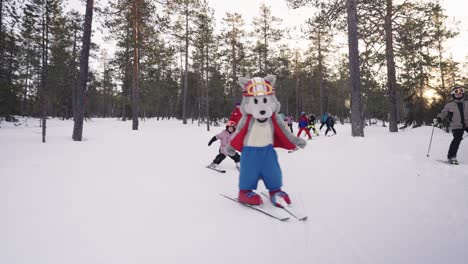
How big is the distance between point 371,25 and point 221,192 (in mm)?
11351

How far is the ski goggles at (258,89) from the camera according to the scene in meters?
3.42

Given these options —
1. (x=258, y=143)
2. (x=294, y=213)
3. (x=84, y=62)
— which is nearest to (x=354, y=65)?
(x=258, y=143)

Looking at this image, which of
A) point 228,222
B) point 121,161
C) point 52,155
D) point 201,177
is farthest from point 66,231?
point 52,155

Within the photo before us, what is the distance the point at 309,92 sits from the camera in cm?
4319

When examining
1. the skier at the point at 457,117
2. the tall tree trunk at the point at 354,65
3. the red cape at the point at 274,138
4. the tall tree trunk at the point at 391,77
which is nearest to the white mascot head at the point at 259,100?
the red cape at the point at 274,138

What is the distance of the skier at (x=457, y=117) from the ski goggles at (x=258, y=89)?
5.00 m

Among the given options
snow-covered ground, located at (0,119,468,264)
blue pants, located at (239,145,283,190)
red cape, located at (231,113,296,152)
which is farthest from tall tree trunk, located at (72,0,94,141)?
blue pants, located at (239,145,283,190)

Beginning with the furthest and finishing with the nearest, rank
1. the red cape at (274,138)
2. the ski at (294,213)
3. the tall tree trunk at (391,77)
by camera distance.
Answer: the tall tree trunk at (391,77) → the red cape at (274,138) → the ski at (294,213)

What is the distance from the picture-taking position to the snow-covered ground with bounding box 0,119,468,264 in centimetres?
214

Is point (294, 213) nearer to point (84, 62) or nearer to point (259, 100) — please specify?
point (259, 100)

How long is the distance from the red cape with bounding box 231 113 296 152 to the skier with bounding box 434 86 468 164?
4497 millimetres

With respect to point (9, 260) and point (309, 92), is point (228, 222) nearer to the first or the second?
point (9, 260)

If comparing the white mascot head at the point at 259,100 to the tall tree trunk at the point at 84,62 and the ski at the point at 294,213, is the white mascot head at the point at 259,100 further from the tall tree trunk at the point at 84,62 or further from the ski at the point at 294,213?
the tall tree trunk at the point at 84,62

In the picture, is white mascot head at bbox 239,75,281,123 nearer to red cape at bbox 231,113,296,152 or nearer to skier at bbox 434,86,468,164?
red cape at bbox 231,113,296,152
